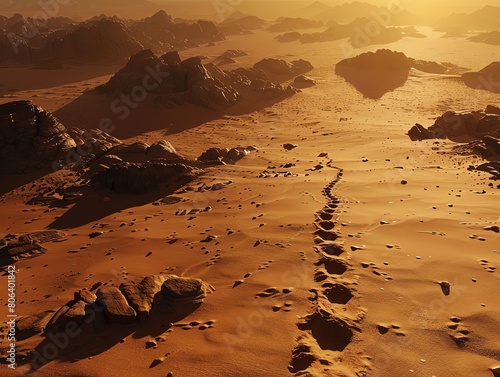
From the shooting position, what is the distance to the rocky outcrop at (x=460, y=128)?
45.4 ft

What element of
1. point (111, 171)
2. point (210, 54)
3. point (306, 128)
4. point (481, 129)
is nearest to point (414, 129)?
point (481, 129)

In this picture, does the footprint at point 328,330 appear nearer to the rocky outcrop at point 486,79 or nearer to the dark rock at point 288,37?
the rocky outcrop at point 486,79

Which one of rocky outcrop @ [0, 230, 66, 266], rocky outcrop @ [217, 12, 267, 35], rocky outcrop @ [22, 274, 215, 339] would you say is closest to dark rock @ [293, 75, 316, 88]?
rocky outcrop @ [0, 230, 66, 266]

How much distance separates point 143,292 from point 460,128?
43.4ft

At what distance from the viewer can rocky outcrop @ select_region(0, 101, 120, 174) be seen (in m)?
10.8

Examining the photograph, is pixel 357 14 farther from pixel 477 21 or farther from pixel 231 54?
pixel 231 54

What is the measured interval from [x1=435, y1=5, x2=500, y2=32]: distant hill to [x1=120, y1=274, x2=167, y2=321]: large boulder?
2535 inches

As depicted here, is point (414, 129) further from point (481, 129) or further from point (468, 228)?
point (468, 228)

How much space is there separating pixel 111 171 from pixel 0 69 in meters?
25.5

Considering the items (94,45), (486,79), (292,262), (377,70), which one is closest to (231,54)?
(94,45)

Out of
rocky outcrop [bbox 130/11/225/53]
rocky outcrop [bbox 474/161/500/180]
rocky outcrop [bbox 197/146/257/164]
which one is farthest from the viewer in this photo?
rocky outcrop [bbox 130/11/225/53]

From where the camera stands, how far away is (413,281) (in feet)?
16.5

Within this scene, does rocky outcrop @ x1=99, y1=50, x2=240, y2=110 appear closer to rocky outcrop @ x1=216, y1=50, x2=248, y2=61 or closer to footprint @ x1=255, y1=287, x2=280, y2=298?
rocky outcrop @ x1=216, y1=50, x2=248, y2=61

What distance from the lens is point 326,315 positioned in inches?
175
